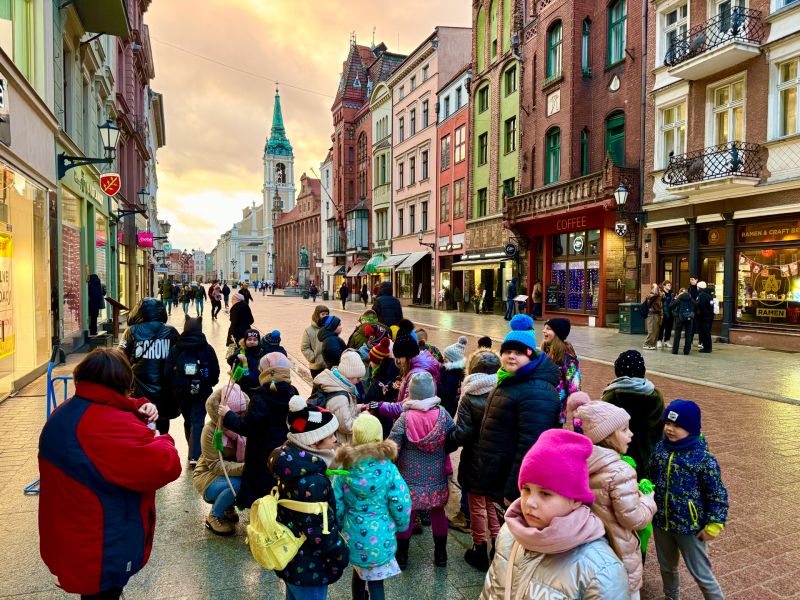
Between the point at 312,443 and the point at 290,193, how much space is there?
127 meters

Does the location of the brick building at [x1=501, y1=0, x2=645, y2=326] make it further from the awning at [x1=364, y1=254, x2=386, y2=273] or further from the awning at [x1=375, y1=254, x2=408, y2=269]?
the awning at [x1=364, y1=254, x2=386, y2=273]

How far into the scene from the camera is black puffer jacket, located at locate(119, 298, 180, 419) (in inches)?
217

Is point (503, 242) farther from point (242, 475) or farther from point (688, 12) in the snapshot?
point (242, 475)

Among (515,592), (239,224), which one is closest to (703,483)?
(515,592)

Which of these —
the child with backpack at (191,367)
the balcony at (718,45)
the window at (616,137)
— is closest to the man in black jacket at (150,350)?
the child with backpack at (191,367)

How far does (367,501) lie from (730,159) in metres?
16.8

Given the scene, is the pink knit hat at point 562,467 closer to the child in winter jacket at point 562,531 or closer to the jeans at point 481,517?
the child in winter jacket at point 562,531

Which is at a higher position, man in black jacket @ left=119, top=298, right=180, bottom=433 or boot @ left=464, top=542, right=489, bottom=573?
man in black jacket @ left=119, top=298, right=180, bottom=433

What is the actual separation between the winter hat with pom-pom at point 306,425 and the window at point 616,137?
20806 mm

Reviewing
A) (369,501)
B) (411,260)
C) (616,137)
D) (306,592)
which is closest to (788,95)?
(616,137)

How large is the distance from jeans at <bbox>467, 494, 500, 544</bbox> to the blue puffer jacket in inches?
45.5

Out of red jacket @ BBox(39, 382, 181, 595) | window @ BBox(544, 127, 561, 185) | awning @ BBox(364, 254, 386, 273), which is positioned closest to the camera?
red jacket @ BBox(39, 382, 181, 595)

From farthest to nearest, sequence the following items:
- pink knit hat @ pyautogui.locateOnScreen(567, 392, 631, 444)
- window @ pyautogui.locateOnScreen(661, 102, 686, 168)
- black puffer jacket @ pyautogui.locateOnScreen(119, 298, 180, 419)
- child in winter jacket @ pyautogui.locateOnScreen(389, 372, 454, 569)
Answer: window @ pyautogui.locateOnScreen(661, 102, 686, 168)
black puffer jacket @ pyautogui.locateOnScreen(119, 298, 180, 419)
child in winter jacket @ pyautogui.locateOnScreen(389, 372, 454, 569)
pink knit hat @ pyautogui.locateOnScreen(567, 392, 631, 444)

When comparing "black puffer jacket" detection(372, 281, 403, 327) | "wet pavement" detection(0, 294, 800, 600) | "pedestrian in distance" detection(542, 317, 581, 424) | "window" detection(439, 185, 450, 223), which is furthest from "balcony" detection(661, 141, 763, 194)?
"window" detection(439, 185, 450, 223)
